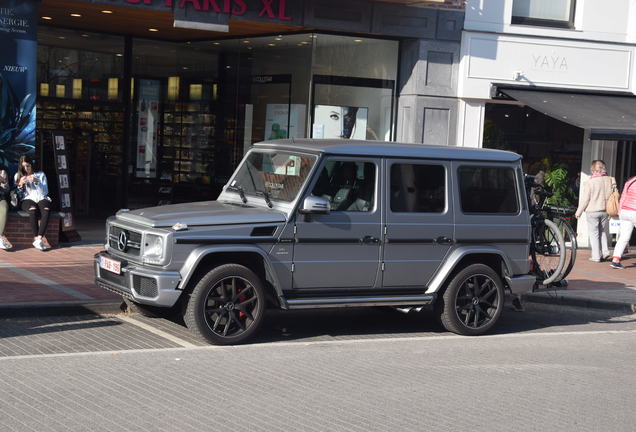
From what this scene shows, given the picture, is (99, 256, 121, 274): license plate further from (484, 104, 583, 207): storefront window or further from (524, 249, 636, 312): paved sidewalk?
(484, 104, 583, 207): storefront window

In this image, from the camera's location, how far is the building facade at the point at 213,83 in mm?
15852

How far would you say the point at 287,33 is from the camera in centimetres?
1648

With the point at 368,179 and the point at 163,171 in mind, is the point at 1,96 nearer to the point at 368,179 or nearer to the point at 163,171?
the point at 163,171

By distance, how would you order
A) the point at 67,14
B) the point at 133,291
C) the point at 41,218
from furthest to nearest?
1. the point at 67,14
2. the point at 41,218
3. the point at 133,291

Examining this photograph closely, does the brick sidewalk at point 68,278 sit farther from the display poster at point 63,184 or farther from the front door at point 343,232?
the front door at point 343,232

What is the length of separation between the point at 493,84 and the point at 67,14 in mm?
7639

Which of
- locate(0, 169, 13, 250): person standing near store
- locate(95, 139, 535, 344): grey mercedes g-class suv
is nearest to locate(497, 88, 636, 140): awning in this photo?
locate(95, 139, 535, 344): grey mercedes g-class suv

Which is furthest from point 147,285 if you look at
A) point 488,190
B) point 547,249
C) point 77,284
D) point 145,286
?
point 547,249

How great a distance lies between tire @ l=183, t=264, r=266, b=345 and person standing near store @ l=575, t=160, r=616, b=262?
9.00m

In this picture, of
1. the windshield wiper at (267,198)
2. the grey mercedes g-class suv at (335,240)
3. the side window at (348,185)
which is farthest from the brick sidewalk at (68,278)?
the side window at (348,185)

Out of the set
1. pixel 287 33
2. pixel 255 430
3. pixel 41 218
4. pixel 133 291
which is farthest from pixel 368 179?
pixel 287 33

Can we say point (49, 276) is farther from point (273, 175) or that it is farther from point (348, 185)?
point (348, 185)

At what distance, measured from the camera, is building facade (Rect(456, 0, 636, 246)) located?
16875mm

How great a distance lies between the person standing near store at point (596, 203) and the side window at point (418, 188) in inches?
284
